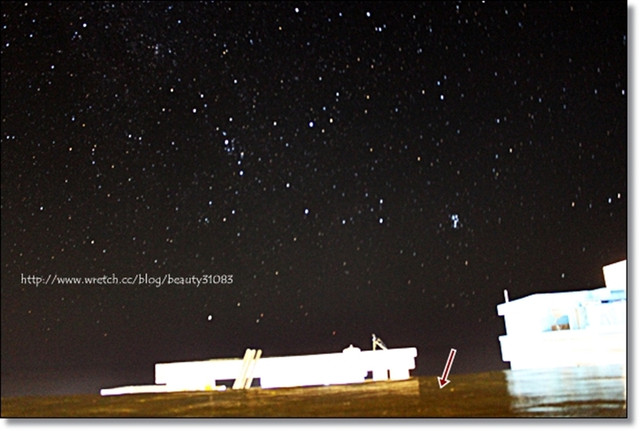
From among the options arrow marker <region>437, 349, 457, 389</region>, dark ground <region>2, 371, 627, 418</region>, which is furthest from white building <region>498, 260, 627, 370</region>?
arrow marker <region>437, 349, 457, 389</region>

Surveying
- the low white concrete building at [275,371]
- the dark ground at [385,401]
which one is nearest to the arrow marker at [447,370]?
the dark ground at [385,401]

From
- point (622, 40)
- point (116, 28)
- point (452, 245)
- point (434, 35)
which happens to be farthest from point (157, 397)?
point (622, 40)

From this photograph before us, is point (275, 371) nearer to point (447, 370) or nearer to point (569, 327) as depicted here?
point (447, 370)

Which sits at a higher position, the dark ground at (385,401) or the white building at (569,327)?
the white building at (569,327)

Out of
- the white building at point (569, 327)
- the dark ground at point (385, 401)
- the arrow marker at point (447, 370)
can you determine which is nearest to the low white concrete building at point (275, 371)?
the dark ground at point (385, 401)

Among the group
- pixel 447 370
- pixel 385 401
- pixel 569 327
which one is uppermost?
pixel 569 327

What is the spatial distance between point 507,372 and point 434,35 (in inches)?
56.1

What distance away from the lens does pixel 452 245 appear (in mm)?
3490

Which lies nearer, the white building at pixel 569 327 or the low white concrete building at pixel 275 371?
the white building at pixel 569 327

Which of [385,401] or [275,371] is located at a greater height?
[275,371]

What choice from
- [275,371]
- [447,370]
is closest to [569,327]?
[447,370]

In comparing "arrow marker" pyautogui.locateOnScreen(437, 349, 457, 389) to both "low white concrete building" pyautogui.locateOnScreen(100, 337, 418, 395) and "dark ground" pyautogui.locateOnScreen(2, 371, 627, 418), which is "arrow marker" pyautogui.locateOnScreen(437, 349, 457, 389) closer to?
"dark ground" pyautogui.locateOnScreen(2, 371, 627, 418)

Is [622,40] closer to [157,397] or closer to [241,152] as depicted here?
[241,152]

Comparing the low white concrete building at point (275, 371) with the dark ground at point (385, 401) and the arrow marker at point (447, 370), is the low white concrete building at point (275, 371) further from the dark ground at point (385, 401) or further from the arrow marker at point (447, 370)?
the arrow marker at point (447, 370)
